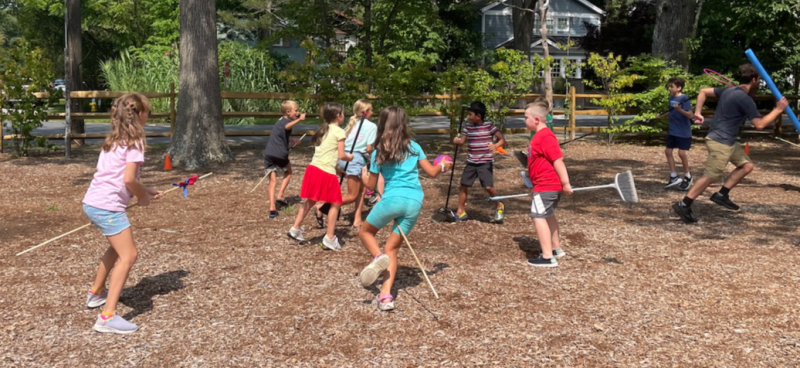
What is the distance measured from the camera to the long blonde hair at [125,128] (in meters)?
4.88

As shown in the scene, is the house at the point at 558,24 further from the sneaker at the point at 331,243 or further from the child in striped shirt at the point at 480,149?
the sneaker at the point at 331,243

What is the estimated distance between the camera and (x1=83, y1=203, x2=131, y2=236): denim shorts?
491 centimetres

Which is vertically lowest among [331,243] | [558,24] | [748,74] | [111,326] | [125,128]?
[111,326]

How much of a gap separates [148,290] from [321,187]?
2.03m

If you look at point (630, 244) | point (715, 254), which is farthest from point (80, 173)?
point (715, 254)

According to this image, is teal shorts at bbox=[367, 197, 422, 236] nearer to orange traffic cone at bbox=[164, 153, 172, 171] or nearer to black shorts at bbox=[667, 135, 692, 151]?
black shorts at bbox=[667, 135, 692, 151]

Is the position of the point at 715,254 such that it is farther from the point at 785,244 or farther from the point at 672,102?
the point at 672,102

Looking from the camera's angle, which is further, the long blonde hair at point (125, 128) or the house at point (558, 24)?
the house at point (558, 24)

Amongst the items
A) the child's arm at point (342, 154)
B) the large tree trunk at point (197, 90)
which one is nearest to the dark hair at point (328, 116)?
the child's arm at point (342, 154)

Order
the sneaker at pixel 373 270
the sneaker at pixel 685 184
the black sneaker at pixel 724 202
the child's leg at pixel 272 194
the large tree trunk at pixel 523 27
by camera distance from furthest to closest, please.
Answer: the large tree trunk at pixel 523 27 < the sneaker at pixel 685 184 < the black sneaker at pixel 724 202 < the child's leg at pixel 272 194 < the sneaker at pixel 373 270

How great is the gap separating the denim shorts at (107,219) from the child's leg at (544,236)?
140 inches

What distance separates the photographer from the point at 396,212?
533 centimetres

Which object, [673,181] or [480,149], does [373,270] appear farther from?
[673,181]

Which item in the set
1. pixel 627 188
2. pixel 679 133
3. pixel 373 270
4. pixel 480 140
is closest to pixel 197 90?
pixel 480 140
